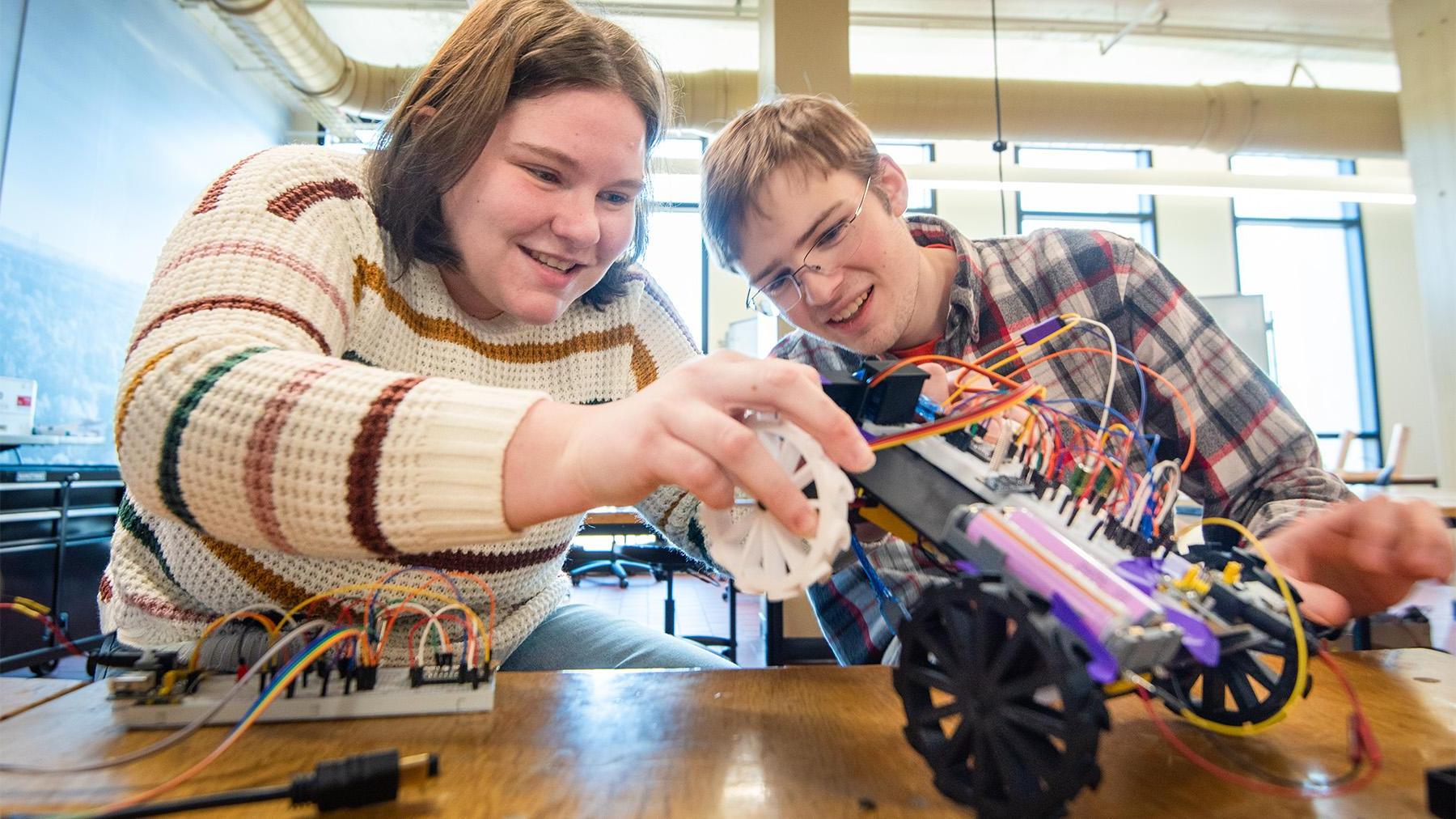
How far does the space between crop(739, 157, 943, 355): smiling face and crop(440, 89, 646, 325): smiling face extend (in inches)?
10.8

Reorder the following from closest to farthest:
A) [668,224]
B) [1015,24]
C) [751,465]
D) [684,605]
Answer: [751,465]
[668,224]
[1015,24]
[684,605]

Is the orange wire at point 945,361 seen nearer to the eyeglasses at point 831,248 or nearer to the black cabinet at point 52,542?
the eyeglasses at point 831,248

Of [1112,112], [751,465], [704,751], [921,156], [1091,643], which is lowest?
[704,751]

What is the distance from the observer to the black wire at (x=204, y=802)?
1.51 feet

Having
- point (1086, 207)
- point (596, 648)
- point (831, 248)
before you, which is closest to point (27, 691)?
point (596, 648)

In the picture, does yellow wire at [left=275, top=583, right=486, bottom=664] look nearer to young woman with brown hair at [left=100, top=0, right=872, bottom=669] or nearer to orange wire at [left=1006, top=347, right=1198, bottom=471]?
young woman with brown hair at [left=100, top=0, right=872, bottom=669]

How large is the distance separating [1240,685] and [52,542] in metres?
4.09

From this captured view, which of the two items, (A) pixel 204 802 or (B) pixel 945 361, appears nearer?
(A) pixel 204 802

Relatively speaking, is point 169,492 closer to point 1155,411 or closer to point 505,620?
point 505,620

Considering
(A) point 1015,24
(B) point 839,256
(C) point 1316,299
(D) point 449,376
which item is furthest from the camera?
(C) point 1316,299

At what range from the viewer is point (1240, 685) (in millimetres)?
614

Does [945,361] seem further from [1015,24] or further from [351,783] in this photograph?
[1015,24]

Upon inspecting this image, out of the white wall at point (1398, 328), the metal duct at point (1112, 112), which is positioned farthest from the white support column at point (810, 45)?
the white wall at point (1398, 328)

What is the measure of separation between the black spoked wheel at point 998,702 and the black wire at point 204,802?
43 centimetres
